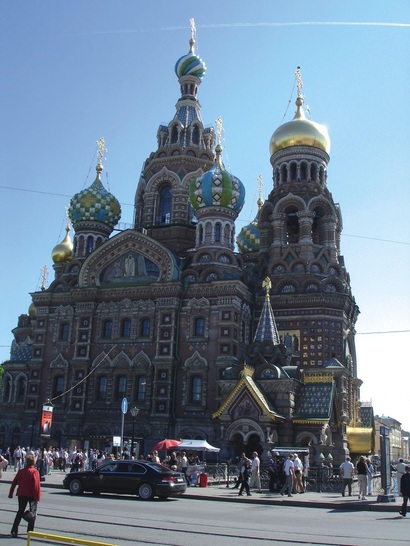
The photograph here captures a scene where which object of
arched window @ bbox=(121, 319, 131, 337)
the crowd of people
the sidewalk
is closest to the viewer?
the sidewalk

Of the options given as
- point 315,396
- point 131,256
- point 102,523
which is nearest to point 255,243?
point 131,256

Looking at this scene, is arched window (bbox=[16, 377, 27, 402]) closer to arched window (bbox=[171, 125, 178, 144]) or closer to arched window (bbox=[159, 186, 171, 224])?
arched window (bbox=[159, 186, 171, 224])

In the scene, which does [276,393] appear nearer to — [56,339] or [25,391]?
[56,339]

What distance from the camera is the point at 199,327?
36.9 meters

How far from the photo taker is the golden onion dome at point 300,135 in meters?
42.1

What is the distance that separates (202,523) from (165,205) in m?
34.5

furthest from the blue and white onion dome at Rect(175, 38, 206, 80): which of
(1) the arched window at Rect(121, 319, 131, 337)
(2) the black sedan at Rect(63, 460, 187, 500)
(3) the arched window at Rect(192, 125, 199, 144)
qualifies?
(2) the black sedan at Rect(63, 460, 187, 500)

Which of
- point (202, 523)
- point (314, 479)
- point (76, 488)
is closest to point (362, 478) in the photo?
point (314, 479)

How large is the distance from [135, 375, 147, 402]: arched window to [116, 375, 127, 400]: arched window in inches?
30.6

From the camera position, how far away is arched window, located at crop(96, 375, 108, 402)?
3794 cm

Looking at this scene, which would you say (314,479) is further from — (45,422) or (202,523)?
(202,523)

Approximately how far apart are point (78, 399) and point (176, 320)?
7.56 meters

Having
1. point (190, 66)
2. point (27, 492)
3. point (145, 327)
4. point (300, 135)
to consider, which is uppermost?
point (190, 66)

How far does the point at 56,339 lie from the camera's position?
132 feet
